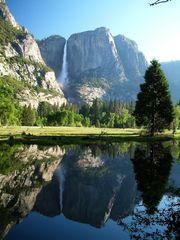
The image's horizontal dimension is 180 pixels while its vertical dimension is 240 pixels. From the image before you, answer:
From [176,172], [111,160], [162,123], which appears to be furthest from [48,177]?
[162,123]

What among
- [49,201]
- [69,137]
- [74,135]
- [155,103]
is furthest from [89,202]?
[74,135]

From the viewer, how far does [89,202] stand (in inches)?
693

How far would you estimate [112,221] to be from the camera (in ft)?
47.5

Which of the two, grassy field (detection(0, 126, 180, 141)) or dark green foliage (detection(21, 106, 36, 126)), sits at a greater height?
dark green foliage (detection(21, 106, 36, 126))

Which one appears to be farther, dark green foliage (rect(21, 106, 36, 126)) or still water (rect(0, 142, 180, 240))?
dark green foliage (rect(21, 106, 36, 126))

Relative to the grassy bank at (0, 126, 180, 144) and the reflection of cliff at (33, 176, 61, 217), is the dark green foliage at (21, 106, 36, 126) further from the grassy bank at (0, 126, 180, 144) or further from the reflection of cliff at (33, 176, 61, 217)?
the reflection of cliff at (33, 176, 61, 217)

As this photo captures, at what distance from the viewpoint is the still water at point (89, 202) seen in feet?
42.0

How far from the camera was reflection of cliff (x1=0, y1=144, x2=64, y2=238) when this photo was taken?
14.6 meters

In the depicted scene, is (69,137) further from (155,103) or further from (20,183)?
(20,183)

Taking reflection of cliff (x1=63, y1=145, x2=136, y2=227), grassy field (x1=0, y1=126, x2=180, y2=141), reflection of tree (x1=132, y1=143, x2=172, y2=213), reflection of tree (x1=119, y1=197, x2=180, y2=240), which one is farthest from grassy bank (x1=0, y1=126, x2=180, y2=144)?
reflection of tree (x1=119, y1=197, x2=180, y2=240)

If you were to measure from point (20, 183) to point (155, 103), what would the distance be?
Answer: 2022 inches

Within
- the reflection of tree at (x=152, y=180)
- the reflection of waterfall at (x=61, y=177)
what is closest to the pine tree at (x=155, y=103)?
the reflection of tree at (x=152, y=180)

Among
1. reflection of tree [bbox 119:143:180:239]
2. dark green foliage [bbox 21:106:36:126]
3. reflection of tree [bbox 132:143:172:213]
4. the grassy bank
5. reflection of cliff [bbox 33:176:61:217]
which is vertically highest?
dark green foliage [bbox 21:106:36:126]

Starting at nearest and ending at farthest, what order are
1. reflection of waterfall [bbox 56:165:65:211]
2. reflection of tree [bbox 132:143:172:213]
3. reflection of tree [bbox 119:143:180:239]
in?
reflection of tree [bbox 119:143:180:239] < reflection of tree [bbox 132:143:172:213] < reflection of waterfall [bbox 56:165:65:211]
